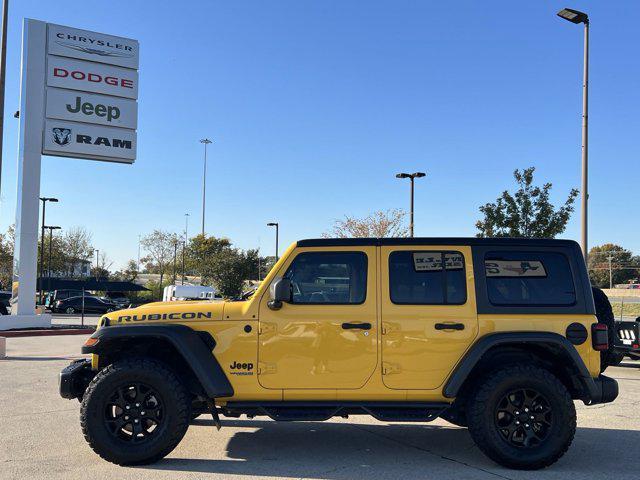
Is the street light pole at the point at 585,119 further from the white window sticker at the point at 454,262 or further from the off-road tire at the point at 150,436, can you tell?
the off-road tire at the point at 150,436

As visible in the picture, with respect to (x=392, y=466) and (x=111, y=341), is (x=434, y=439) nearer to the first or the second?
(x=392, y=466)

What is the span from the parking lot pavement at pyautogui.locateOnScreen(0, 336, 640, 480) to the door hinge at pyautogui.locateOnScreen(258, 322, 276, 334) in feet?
3.82

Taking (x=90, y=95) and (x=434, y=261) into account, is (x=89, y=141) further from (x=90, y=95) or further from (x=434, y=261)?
(x=434, y=261)

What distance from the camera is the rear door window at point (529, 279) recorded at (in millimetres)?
5277

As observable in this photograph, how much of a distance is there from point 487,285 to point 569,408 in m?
1.25

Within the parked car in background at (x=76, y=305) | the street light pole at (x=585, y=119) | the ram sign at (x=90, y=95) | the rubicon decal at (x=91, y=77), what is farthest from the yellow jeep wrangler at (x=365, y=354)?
the parked car in background at (x=76, y=305)

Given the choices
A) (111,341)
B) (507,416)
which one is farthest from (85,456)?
(507,416)

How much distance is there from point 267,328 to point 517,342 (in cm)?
222

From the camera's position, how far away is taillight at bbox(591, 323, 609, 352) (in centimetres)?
513

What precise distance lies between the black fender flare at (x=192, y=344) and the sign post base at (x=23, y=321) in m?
16.4

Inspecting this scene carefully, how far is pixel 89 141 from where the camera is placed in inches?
822

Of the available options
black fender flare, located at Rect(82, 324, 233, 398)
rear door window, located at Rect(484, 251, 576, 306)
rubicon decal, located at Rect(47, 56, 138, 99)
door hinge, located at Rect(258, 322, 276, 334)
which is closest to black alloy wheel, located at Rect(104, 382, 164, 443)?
black fender flare, located at Rect(82, 324, 233, 398)

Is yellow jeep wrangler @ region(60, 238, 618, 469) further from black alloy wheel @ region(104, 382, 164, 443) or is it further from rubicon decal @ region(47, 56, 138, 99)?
rubicon decal @ region(47, 56, 138, 99)

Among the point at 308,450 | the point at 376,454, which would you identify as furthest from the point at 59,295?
the point at 376,454
